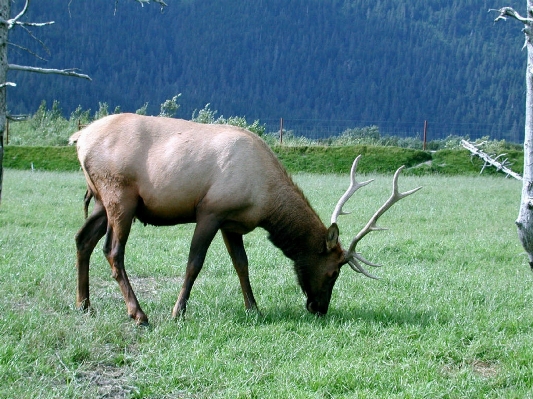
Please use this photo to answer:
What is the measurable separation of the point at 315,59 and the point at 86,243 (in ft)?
292

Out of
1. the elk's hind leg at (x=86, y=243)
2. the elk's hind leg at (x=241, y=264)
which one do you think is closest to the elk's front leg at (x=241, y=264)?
the elk's hind leg at (x=241, y=264)

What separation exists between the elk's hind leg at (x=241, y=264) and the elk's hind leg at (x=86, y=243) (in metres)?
1.24

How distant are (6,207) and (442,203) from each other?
10344mm

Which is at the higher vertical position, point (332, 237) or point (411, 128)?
point (332, 237)

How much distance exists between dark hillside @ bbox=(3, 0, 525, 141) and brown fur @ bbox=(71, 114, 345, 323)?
2895 inches

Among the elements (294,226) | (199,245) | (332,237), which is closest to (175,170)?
(199,245)

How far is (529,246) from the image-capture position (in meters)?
7.54

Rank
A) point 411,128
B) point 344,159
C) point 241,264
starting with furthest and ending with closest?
point 411,128
point 344,159
point 241,264

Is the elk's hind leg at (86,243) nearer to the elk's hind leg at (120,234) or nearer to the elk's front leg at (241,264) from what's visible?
the elk's hind leg at (120,234)

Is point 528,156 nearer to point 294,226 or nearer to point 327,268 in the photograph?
point 327,268

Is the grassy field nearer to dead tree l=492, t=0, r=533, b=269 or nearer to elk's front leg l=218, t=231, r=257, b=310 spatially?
elk's front leg l=218, t=231, r=257, b=310

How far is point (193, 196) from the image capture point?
662 centimetres

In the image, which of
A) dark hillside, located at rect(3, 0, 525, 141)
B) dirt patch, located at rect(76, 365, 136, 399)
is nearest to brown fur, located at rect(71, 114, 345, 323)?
dirt patch, located at rect(76, 365, 136, 399)

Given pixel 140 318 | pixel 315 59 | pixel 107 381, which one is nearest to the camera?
pixel 107 381
